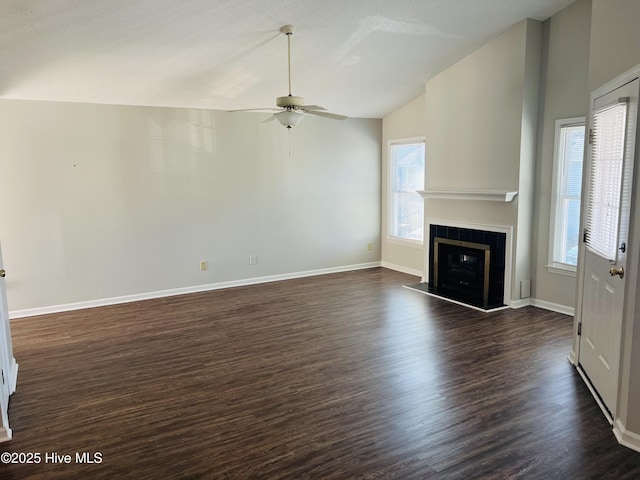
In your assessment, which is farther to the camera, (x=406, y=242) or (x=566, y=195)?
(x=406, y=242)

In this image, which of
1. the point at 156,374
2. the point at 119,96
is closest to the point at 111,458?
the point at 156,374

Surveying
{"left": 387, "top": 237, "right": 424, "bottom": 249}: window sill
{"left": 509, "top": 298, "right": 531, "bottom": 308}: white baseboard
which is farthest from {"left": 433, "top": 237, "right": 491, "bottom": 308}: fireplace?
{"left": 387, "top": 237, "right": 424, "bottom": 249}: window sill

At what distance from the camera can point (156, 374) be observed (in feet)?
11.4

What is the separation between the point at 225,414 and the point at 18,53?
3.46 m

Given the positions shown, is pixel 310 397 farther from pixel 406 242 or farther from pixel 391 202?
pixel 391 202

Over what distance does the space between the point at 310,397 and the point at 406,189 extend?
15.1ft

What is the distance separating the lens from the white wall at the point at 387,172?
6465mm

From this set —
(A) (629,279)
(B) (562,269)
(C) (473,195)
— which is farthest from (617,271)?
(C) (473,195)

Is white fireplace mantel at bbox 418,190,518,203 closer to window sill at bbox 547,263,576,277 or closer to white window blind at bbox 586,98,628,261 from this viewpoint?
window sill at bbox 547,263,576,277

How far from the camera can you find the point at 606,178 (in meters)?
2.85

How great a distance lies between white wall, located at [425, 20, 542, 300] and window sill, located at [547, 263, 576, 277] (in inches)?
10.1

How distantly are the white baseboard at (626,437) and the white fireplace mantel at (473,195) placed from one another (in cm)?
278

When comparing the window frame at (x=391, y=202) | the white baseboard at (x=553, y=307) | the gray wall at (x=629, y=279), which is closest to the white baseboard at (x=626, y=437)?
the gray wall at (x=629, y=279)

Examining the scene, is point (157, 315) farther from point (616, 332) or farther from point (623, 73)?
point (623, 73)
